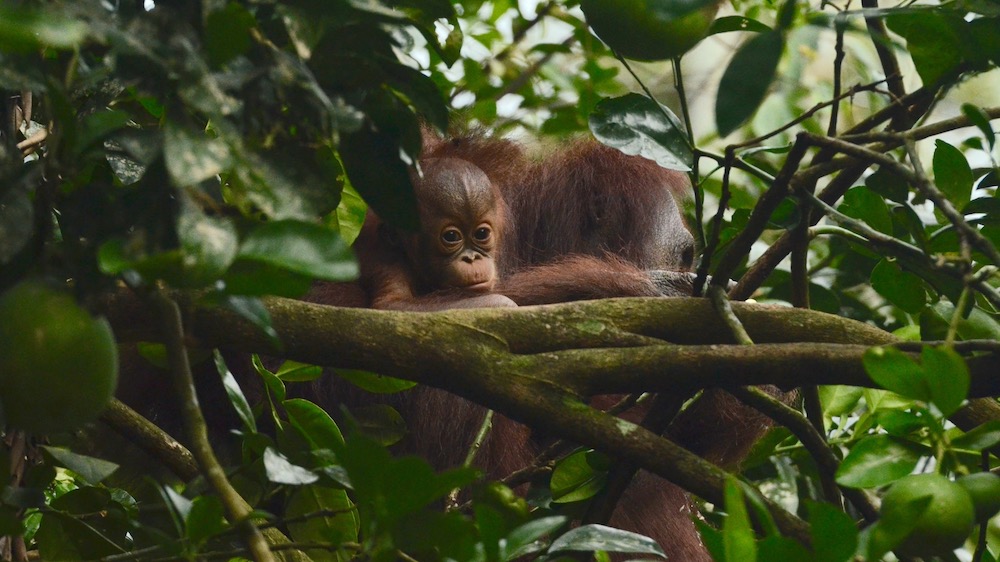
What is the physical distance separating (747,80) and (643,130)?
0.41 meters

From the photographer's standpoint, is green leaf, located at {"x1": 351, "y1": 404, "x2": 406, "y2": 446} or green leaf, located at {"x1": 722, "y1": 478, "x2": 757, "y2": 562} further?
green leaf, located at {"x1": 351, "y1": 404, "x2": 406, "y2": 446}

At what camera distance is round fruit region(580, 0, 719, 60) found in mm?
1103

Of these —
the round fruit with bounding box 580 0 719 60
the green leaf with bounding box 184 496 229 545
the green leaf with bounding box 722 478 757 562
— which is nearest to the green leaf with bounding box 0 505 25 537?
the green leaf with bounding box 184 496 229 545

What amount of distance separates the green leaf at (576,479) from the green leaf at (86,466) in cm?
64

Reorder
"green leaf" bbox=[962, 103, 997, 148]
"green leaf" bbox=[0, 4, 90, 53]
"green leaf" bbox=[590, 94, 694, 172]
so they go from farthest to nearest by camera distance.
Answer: "green leaf" bbox=[590, 94, 694, 172] → "green leaf" bbox=[962, 103, 997, 148] → "green leaf" bbox=[0, 4, 90, 53]

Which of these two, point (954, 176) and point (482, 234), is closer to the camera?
point (954, 176)

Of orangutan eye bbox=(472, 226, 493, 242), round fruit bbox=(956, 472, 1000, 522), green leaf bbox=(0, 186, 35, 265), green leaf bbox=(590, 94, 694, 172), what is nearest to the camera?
green leaf bbox=(0, 186, 35, 265)

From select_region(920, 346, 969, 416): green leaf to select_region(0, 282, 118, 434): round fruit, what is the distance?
0.73 meters

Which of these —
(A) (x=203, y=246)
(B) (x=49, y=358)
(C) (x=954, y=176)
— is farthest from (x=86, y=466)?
(C) (x=954, y=176)

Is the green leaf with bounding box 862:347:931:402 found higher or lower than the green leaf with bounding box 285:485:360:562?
higher

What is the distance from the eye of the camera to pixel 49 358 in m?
0.82

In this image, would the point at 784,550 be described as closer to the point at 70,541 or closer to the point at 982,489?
the point at 982,489

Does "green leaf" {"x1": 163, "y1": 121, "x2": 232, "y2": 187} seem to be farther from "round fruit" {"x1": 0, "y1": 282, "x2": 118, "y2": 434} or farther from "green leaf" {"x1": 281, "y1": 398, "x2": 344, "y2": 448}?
"green leaf" {"x1": 281, "y1": 398, "x2": 344, "y2": 448}

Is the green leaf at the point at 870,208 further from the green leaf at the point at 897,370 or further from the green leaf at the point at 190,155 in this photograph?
the green leaf at the point at 190,155
